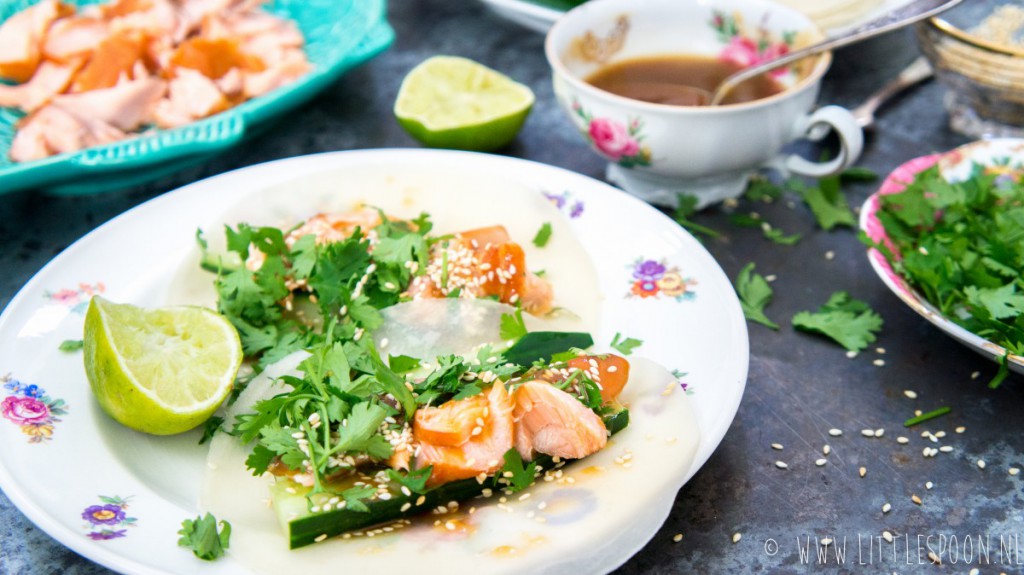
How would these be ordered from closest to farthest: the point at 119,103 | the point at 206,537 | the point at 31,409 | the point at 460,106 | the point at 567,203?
the point at 206,537 < the point at 31,409 < the point at 567,203 < the point at 119,103 < the point at 460,106

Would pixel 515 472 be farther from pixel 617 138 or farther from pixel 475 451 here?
pixel 617 138

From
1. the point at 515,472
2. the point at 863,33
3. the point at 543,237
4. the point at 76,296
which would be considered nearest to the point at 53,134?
the point at 76,296

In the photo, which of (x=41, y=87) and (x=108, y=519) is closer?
(x=108, y=519)

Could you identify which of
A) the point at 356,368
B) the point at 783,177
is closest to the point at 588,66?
the point at 783,177

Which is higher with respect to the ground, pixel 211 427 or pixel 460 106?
pixel 211 427

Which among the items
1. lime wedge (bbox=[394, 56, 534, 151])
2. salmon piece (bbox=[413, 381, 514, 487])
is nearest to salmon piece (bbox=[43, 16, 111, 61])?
lime wedge (bbox=[394, 56, 534, 151])

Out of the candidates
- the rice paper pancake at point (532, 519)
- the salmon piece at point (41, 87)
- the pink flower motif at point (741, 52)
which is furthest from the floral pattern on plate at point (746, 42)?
the salmon piece at point (41, 87)
